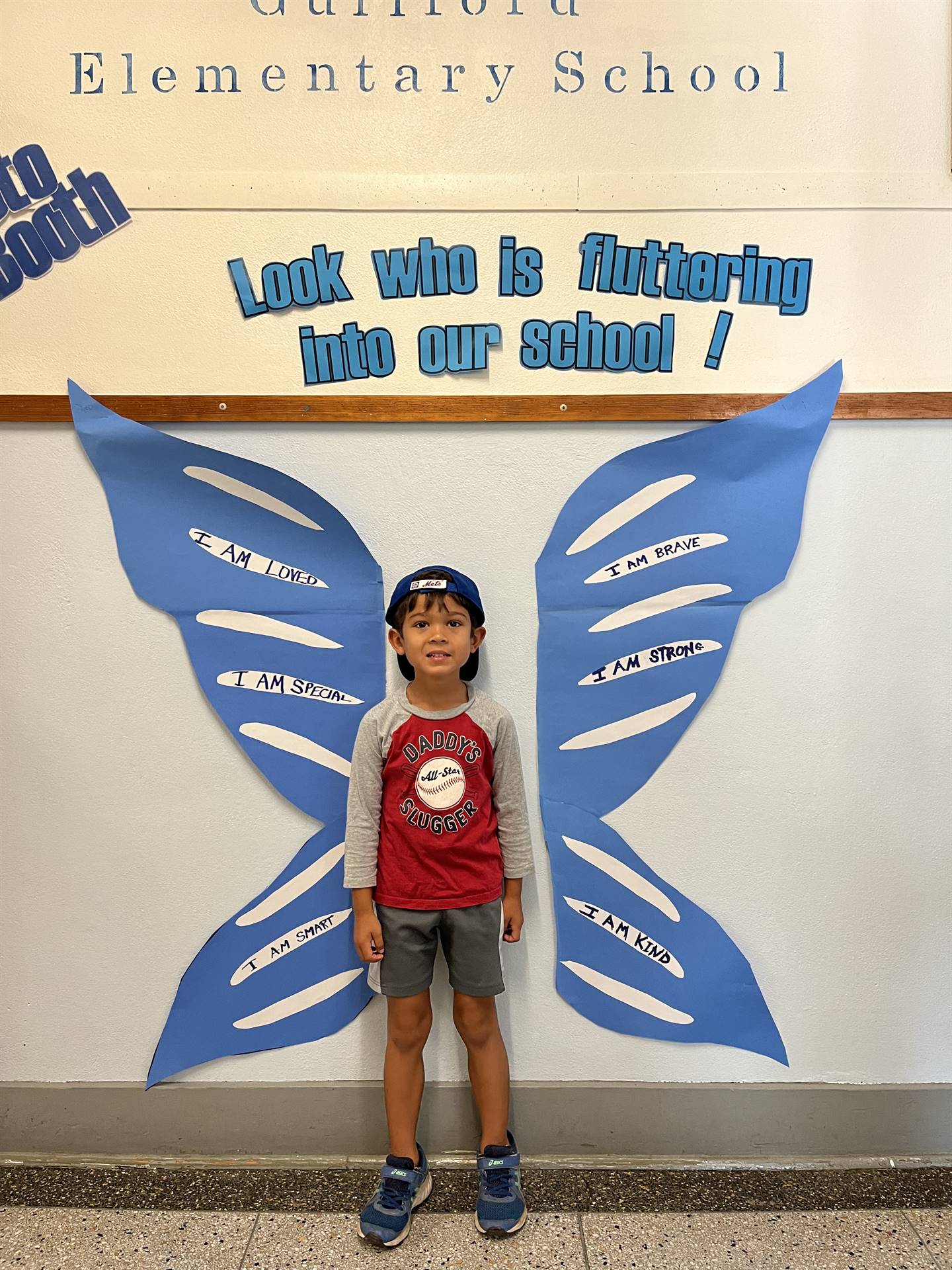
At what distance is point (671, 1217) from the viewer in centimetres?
146

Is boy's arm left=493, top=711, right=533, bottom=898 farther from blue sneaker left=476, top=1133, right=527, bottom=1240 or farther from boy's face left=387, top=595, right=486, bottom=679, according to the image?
blue sneaker left=476, top=1133, right=527, bottom=1240

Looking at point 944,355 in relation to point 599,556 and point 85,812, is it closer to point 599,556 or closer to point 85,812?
point 599,556

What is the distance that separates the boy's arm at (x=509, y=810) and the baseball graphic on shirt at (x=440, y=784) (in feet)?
0.28

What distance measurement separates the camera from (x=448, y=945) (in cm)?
150

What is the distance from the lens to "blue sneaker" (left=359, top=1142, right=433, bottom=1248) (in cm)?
140

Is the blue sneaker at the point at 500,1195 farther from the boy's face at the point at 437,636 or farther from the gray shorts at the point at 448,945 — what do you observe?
the boy's face at the point at 437,636

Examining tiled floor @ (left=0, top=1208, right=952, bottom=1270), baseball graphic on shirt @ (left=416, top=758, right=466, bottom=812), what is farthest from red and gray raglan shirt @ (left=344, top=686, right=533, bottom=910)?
tiled floor @ (left=0, top=1208, right=952, bottom=1270)

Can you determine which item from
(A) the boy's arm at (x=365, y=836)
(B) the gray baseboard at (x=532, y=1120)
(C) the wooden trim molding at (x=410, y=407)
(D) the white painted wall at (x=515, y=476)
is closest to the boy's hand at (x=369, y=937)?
(A) the boy's arm at (x=365, y=836)

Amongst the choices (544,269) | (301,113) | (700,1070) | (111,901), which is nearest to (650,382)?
(544,269)

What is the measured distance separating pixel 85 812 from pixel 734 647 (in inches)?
51.7

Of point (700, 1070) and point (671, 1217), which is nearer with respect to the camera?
point (671, 1217)

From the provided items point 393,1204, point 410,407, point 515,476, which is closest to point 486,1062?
point 393,1204

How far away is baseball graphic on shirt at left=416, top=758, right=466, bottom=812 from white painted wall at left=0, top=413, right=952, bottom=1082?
183mm

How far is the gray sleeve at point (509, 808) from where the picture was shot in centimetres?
151
